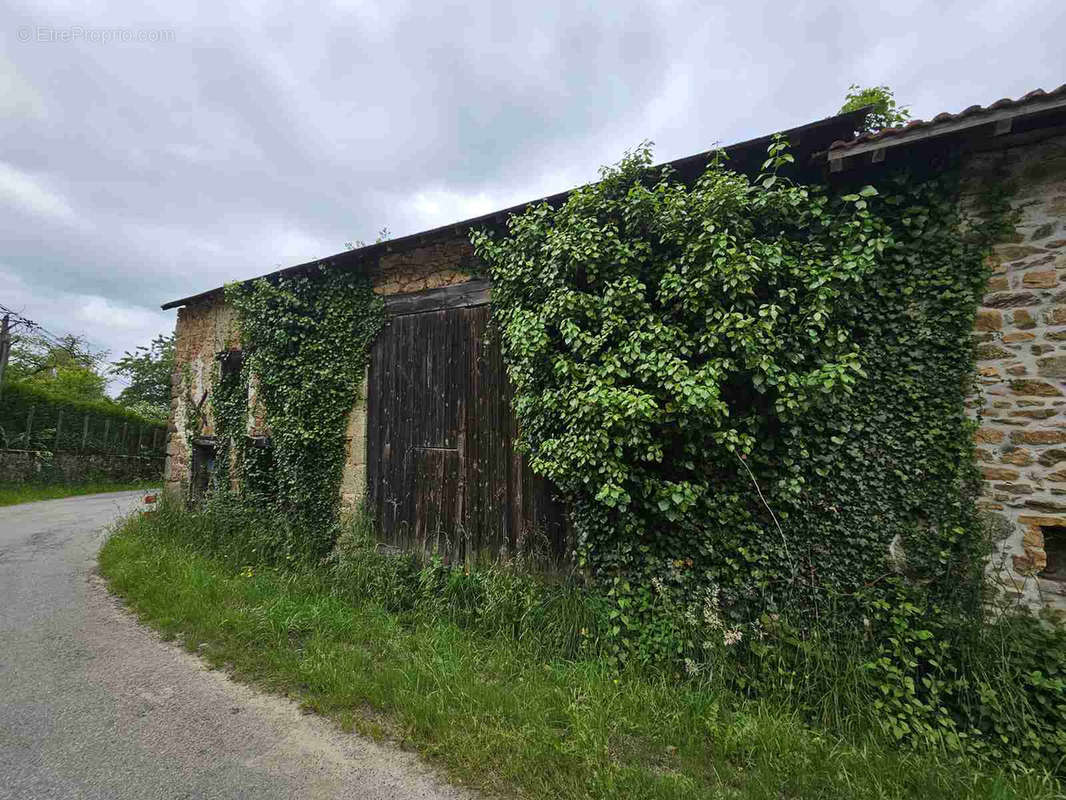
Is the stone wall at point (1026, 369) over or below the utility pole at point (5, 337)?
below

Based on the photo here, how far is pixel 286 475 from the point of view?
6.03 metres

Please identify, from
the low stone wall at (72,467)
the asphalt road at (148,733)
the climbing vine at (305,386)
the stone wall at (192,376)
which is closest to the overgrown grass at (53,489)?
the low stone wall at (72,467)

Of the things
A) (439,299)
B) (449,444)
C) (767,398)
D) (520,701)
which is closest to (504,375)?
(449,444)

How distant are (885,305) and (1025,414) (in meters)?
1.11

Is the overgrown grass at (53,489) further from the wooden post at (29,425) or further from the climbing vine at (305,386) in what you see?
the climbing vine at (305,386)

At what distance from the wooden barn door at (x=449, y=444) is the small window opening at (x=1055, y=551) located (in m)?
A: 3.40

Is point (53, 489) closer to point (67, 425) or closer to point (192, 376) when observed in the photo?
point (67, 425)

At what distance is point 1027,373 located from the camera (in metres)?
3.11

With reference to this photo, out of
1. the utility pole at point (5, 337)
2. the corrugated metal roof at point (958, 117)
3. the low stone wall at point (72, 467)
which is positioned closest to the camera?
the corrugated metal roof at point (958, 117)

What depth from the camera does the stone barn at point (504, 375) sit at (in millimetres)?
3045

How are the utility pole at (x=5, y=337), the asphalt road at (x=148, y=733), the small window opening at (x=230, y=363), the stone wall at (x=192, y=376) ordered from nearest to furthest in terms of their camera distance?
the asphalt road at (x=148, y=733), the small window opening at (x=230, y=363), the stone wall at (x=192, y=376), the utility pole at (x=5, y=337)

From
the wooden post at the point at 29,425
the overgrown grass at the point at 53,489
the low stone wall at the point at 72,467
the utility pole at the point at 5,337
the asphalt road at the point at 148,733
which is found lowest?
the asphalt road at the point at 148,733

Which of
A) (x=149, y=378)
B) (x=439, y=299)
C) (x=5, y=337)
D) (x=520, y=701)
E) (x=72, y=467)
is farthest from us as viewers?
(x=149, y=378)

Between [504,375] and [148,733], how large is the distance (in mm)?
3588
